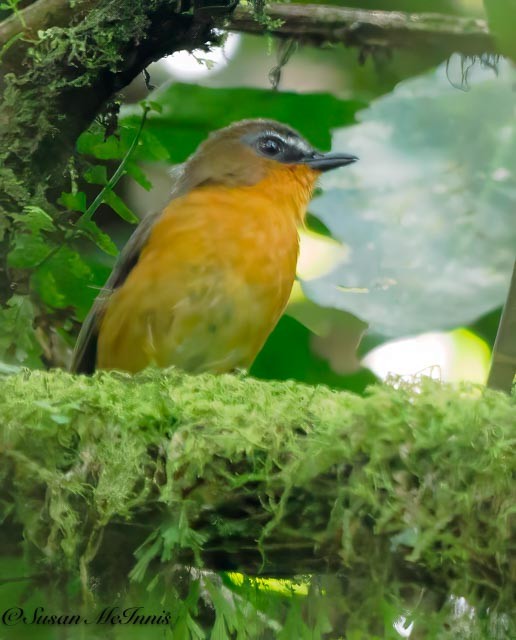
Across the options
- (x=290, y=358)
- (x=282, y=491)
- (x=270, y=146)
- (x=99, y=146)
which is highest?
(x=99, y=146)

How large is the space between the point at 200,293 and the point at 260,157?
0.69m

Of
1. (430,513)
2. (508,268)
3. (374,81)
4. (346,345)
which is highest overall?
(374,81)

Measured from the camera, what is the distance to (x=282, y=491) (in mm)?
1469

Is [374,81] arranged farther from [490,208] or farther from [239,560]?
[239,560]

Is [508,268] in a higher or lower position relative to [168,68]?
lower

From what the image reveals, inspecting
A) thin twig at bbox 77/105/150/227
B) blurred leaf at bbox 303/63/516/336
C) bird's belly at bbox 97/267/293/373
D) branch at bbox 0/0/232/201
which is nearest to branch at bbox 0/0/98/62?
branch at bbox 0/0/232/201

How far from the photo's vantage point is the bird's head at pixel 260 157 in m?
3.18

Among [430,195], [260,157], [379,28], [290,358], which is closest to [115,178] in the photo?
[260,157]

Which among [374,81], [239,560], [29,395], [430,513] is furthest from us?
[374,81]

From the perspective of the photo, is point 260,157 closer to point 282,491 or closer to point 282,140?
point 282,140

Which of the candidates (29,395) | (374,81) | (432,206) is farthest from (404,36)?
(29,395)

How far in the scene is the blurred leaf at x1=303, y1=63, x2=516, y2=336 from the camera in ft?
11.1

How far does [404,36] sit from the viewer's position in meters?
3.37

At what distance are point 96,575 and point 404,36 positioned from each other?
245 centimetres
